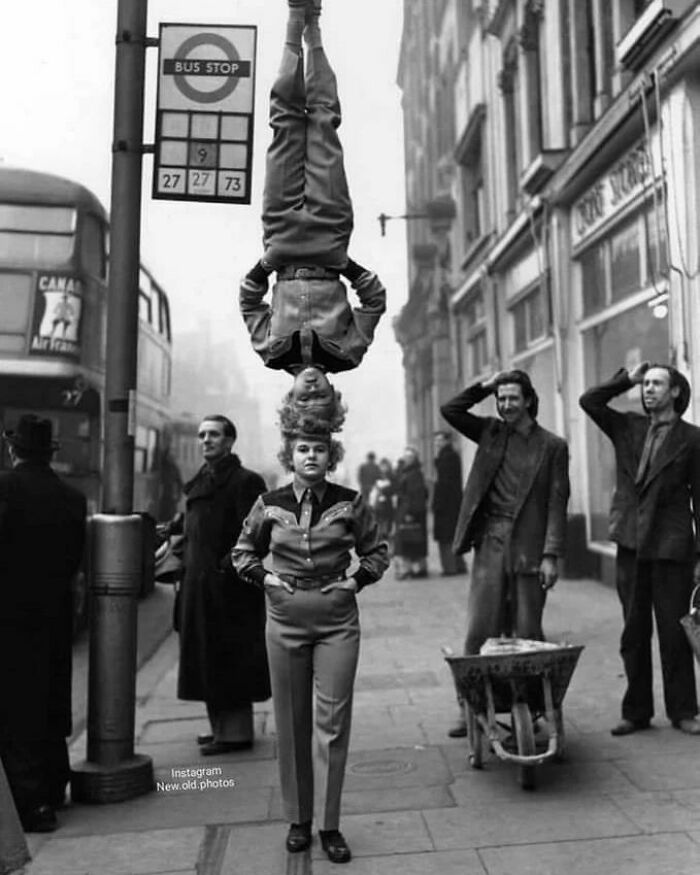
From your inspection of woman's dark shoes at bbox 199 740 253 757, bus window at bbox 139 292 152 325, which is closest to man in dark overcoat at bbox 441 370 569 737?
woman's dark shoes at bbox 199 740 253 757

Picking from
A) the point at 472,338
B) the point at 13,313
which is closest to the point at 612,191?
the point at 13,313

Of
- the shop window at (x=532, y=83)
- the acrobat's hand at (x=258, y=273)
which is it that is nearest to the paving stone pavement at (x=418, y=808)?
the acrobat's hand at (x=258, y=273)

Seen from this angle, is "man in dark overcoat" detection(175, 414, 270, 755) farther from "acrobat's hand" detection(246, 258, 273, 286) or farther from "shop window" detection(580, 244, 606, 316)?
"shop window" detection(580, 244, 606, 316)

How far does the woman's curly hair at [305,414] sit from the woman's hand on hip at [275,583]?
22.7 inches

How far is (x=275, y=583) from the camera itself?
12.8ft

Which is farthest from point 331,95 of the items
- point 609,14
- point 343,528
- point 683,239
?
point 609,14

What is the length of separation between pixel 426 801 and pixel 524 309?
1240 centimetres

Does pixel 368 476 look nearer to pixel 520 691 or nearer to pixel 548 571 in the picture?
pixel 548 571

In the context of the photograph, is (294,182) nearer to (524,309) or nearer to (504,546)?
(504,546)

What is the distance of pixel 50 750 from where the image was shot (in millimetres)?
4434

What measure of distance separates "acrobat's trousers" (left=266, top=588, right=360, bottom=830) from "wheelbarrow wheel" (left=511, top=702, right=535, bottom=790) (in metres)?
0.95

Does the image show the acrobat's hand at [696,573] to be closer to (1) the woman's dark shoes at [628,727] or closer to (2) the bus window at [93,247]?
(1) the woman's dark shoes at [628,727]

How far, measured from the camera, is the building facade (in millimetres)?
8945

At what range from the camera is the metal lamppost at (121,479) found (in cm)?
479
